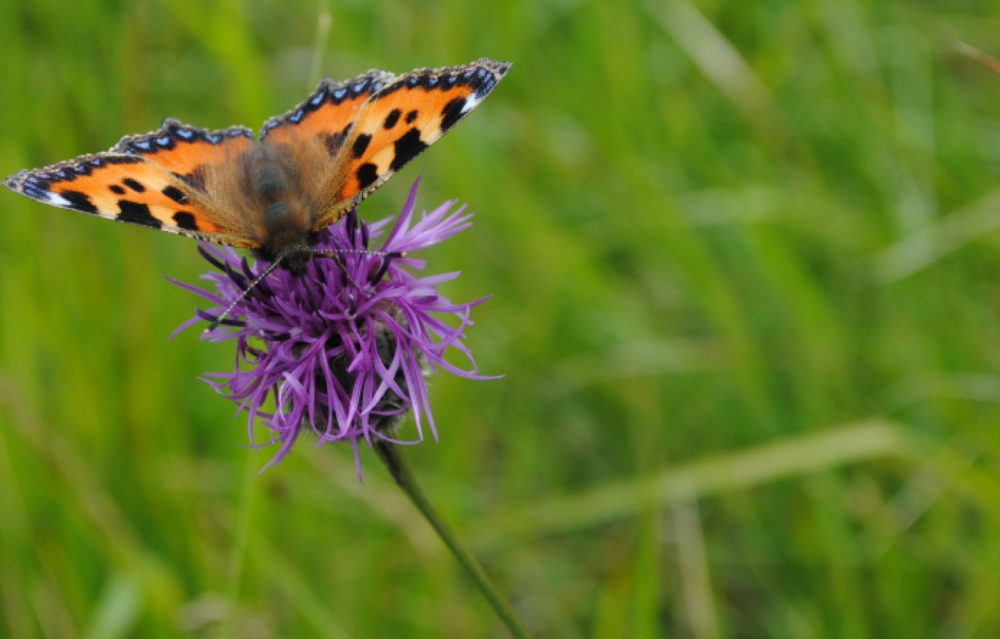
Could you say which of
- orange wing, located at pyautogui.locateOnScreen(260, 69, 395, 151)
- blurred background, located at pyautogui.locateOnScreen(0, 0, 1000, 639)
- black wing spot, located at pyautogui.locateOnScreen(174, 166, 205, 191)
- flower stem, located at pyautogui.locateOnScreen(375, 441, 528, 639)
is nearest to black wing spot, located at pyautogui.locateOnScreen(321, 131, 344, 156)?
orange wing, located at pyautogui.locateOnScreen(260, 69, 395, 151)

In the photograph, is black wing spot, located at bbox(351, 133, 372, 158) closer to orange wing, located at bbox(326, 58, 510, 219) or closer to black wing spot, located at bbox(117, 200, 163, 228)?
orange wing, located at bbox(326, 58, 510, 219)

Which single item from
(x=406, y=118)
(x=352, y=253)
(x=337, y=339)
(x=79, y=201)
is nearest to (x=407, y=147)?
(x=406, y=118)

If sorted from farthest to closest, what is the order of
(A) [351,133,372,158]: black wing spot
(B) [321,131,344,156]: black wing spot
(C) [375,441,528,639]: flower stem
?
(B) [321,131,344,156]: black wing spot < (A) [351,133,372,158]: black wing spot < (C) [375,441,528,639]: flower stem

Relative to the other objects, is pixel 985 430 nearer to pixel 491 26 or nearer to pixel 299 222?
pixel 299 222

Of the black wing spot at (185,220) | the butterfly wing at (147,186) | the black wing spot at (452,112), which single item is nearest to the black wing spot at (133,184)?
the butterfly wing at (147,186)

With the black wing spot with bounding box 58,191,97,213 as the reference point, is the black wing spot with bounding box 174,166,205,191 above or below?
below

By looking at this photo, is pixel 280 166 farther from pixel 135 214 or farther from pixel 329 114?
pixel 135 214

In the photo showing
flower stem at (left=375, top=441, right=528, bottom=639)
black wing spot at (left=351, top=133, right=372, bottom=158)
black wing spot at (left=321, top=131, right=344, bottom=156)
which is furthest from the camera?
black wing spot at (left=321, top=131, right=344, bottom=156)

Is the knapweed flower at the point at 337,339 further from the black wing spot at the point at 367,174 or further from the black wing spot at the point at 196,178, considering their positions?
the black wing spot at the point at 196,178
